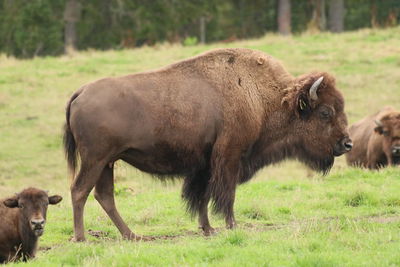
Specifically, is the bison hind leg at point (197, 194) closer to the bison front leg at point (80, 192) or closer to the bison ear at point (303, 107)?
the bison front leg at point (80, 192)

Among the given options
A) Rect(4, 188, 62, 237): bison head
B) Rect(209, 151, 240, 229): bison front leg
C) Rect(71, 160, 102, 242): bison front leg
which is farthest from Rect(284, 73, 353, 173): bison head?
Rect(4, 188, 62, 237): bison head

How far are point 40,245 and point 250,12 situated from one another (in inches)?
1627

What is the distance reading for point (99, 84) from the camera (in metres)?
10.0

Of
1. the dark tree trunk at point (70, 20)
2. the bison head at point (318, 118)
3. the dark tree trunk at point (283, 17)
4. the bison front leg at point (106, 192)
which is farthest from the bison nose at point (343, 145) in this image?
the dark tree trunk at point (70, 20)

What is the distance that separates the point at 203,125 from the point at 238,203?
2.38 m

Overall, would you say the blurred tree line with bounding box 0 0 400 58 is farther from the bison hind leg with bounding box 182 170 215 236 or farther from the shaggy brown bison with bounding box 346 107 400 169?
the bison hind leg with bounding box 182 170 215 236

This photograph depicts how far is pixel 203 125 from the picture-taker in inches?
400

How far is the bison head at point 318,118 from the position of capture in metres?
10.8

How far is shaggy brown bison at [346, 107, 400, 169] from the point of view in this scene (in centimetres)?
1652

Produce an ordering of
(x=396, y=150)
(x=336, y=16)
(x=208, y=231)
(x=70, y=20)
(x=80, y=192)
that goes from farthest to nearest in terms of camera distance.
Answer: (x=70, y=20)
(x=336, y=16)
(x=396, y=150)
(x=208, y=231)
(x=80, y=192)

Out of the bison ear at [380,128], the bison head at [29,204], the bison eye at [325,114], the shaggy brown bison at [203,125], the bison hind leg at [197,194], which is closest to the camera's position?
the bison head at [29,204]

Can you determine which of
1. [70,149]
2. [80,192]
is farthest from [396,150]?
[80,192]

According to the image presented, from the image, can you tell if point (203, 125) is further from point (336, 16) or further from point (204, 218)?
point (336, 16)

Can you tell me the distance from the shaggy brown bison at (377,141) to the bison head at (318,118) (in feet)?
18.5
